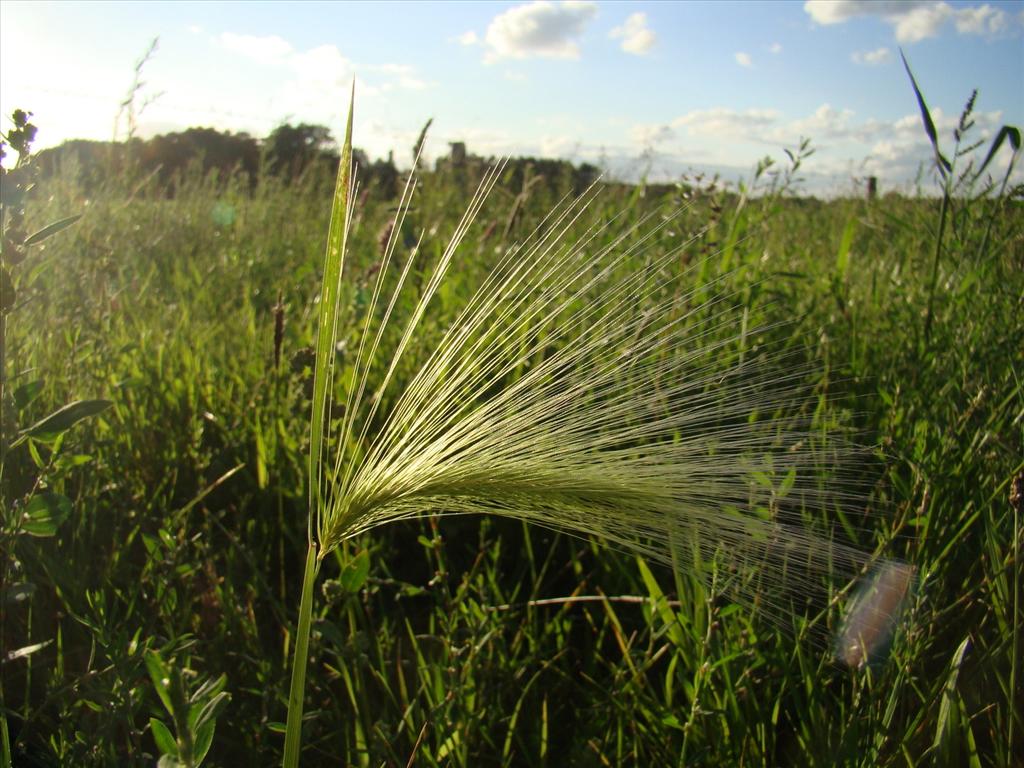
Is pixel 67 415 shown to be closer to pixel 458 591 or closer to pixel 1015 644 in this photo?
pixel 458 591

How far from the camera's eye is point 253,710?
61.4 inches

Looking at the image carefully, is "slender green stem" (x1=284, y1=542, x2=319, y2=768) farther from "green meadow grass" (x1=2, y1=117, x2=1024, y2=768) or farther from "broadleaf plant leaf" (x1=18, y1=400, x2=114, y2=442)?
"broadleaf plant leaf" (x1=18, y1=400, x2=114, y2=442)

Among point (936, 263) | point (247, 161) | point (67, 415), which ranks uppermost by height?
point (247, 161)

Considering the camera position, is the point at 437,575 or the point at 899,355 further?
the point at 899,355

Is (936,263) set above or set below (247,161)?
below

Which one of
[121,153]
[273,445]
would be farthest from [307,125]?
[273,445]

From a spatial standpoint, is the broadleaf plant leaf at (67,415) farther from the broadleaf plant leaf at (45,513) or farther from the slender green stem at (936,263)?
the slender green stem at (936,263)

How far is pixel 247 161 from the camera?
1072cm

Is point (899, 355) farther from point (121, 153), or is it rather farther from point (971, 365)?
point (121, 153)

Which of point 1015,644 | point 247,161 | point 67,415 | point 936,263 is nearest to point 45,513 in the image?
point 67,415

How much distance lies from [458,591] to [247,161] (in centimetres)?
1048

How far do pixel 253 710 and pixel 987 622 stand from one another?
1.49 meters

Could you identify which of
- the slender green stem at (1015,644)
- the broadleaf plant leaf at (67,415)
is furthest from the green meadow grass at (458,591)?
the broadleaf plant leaf at (67,415)

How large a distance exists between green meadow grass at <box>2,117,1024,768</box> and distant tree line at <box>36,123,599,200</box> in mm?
1040
